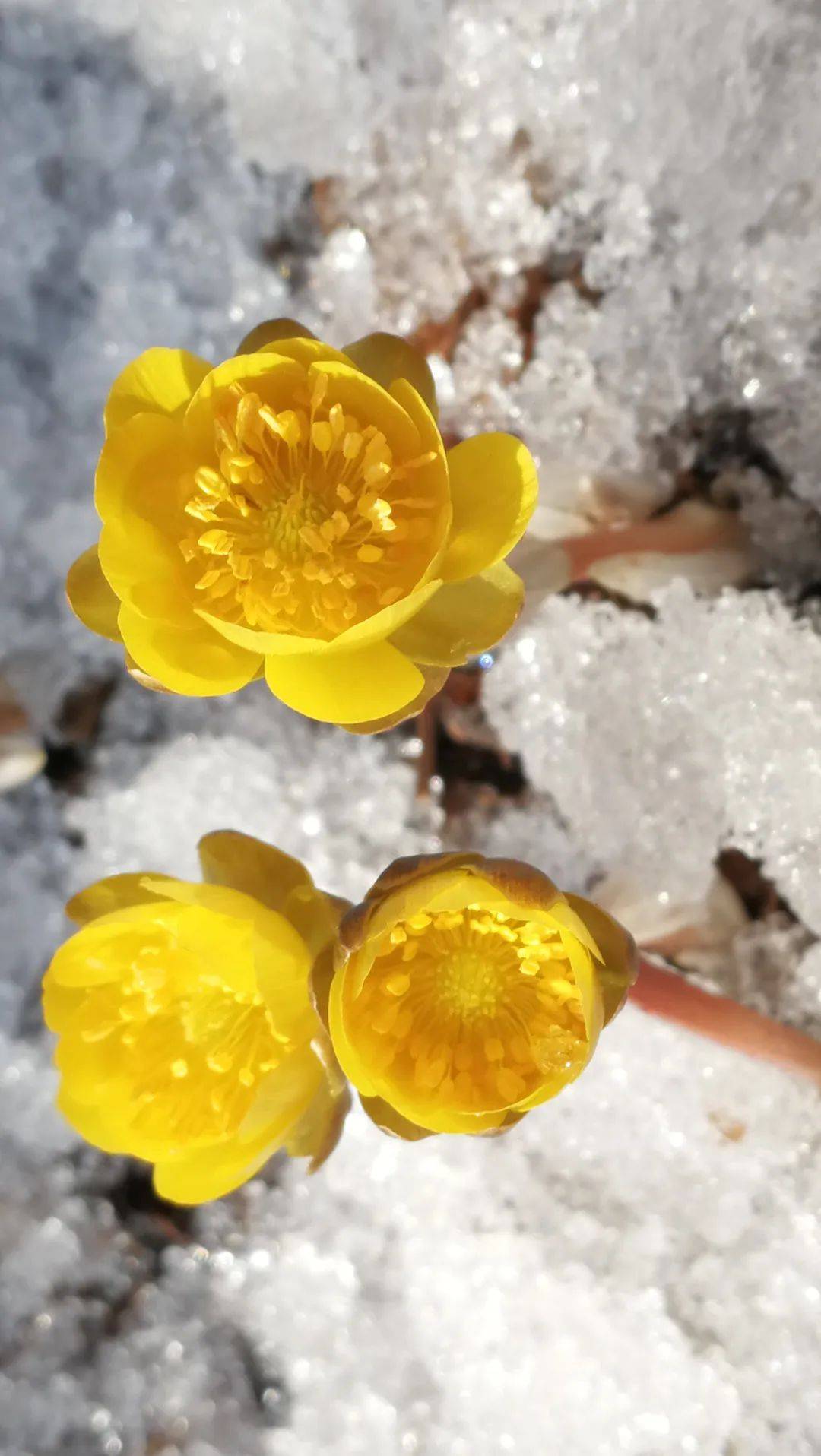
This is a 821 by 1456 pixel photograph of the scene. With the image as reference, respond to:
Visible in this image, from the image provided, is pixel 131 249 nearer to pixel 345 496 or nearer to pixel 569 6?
pixel 569 6

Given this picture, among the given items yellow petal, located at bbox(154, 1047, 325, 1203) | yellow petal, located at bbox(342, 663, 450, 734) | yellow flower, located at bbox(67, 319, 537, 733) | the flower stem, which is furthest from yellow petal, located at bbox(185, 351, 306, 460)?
the flower stem

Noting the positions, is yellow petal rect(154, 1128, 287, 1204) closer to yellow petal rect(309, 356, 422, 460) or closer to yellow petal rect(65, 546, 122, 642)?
yellow petal rect(65, 546, 122, 642)

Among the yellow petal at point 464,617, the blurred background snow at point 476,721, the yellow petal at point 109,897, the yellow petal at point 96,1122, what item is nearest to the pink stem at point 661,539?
the blurred background snow at point 476,721

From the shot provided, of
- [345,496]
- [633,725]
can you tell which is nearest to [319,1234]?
[633,725]

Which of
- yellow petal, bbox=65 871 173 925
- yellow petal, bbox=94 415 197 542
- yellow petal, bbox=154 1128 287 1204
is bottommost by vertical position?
yellow petal, bbox=154 1128 287 1204

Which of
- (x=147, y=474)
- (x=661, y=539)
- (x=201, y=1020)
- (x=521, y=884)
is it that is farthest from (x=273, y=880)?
(x=661, y=539)

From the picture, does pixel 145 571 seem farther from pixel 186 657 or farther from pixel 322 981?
pixel 322 981
